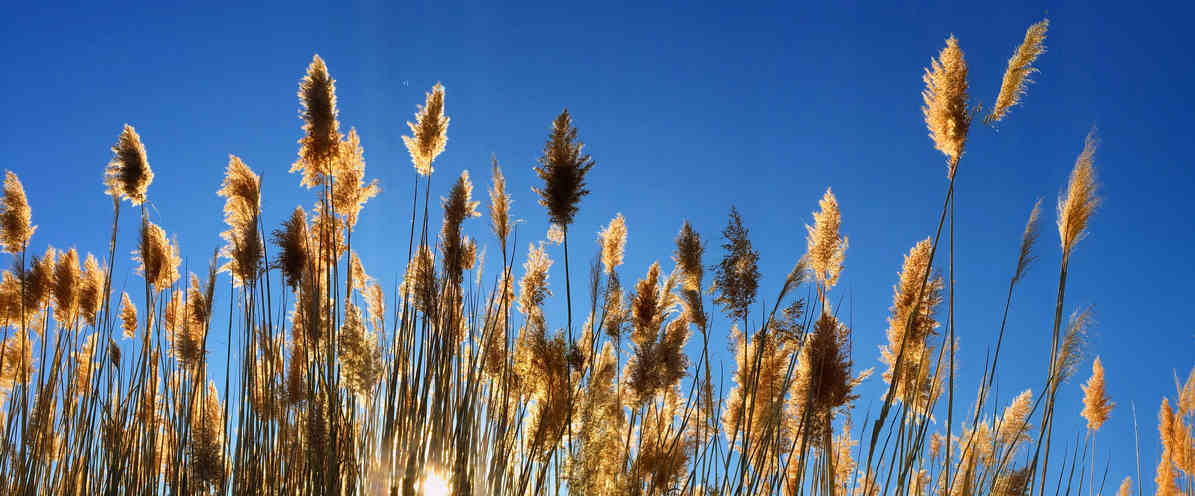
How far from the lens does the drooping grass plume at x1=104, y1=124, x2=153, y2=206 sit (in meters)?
3.52

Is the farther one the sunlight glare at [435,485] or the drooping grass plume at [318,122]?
the drooping grass plume at [318,122]

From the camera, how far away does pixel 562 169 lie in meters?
2.86

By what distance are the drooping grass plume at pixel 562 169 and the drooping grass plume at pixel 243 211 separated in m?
1.07

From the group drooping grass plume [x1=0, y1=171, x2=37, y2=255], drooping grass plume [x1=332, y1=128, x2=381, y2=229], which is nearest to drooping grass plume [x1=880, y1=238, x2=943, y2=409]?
drooping grass plume [x1=332, y1=128, x2=381, y2=229]

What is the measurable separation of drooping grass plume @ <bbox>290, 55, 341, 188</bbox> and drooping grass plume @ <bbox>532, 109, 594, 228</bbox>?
0.80 m

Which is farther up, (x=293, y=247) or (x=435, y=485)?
(x=293, y=247)

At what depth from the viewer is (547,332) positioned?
2834mm

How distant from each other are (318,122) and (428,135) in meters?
0.42

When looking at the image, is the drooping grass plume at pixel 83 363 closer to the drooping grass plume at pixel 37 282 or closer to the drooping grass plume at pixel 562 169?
the drooping grass plume at pixel 37 282

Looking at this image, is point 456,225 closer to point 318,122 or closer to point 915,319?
point 318,122

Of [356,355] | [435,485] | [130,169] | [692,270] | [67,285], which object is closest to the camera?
[435,485]

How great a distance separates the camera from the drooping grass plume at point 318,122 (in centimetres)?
291

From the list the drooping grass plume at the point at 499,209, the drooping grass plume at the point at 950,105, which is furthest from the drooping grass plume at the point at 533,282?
the drooping grass plume at the point at 950,105

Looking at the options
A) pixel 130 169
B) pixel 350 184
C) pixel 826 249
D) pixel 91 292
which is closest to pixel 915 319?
pixel 826 249
